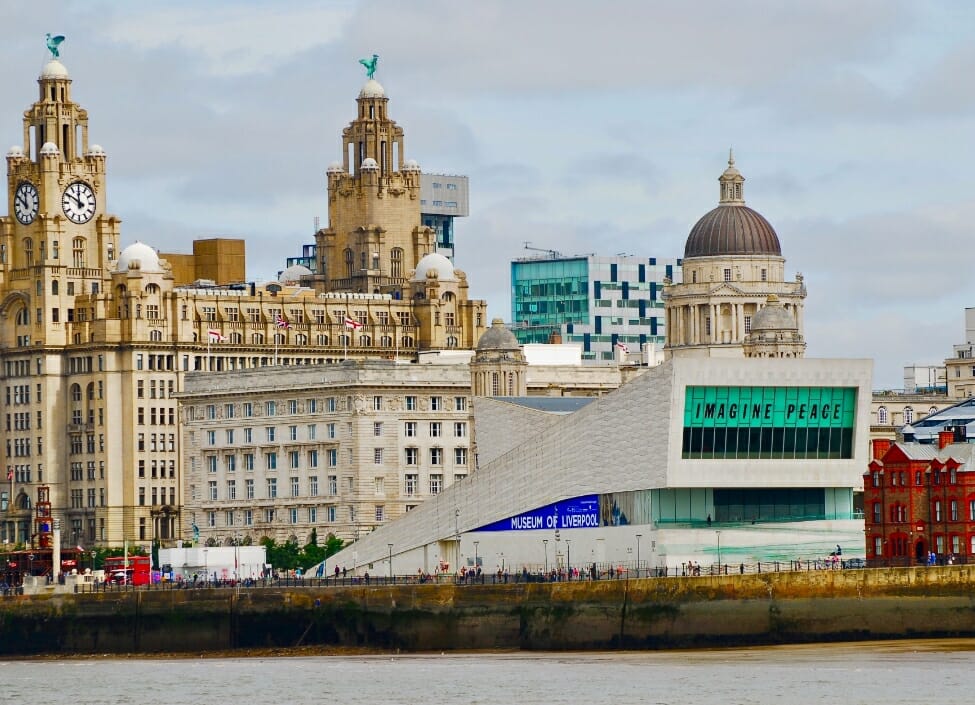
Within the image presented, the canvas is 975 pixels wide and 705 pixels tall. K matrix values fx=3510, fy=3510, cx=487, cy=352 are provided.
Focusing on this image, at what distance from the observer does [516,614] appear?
160000mm

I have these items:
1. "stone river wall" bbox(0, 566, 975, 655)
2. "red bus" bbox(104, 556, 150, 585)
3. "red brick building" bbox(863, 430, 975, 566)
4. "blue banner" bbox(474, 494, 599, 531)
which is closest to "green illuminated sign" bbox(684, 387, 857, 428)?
"red brick building" bbox(863, 430, 975, 566)

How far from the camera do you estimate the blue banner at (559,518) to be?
178 m

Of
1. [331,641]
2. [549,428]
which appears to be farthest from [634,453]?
[331,641]

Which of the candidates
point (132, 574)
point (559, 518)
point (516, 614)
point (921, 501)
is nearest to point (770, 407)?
point (921, 501)

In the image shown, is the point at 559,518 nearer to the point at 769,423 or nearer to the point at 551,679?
the point at 769,423

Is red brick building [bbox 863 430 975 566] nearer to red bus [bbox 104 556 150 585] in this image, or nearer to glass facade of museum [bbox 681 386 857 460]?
glass facade of museum [bbox 681 386 857 460]

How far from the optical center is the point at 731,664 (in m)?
145

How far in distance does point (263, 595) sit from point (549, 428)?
19.6 metres

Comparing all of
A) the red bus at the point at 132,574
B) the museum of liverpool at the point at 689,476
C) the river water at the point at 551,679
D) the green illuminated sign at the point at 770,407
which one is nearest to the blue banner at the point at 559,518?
the museum of liverpool at the point at 689,476

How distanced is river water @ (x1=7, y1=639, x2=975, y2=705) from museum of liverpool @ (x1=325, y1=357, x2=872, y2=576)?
19.2 metres

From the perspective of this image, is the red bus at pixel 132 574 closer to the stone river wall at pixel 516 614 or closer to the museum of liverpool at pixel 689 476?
the stone river wall at pixel 516 614

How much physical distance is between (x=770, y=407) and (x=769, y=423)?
82 centimetres

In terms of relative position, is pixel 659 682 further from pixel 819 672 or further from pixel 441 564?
pixel 441 564

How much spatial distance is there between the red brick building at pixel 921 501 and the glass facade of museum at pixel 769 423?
6.23m
